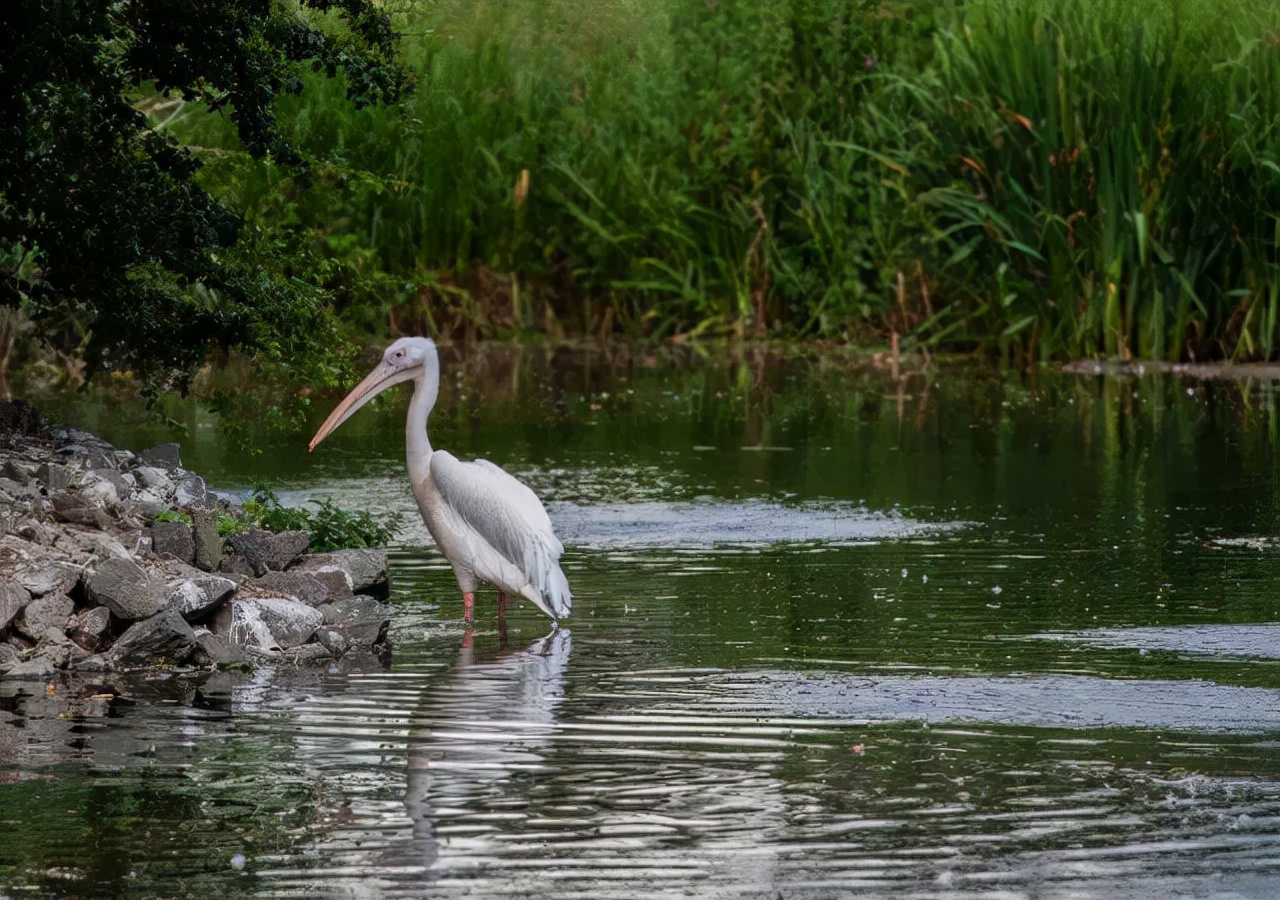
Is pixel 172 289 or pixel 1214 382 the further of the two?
pixel 1214 382

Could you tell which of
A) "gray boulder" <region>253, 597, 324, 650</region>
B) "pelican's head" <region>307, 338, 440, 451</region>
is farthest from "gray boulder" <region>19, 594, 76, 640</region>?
"pelican's head" <region>307, 338, 440, 451</region>

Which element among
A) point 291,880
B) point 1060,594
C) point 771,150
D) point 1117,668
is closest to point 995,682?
point 1117,668

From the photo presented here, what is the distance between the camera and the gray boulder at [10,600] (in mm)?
10773

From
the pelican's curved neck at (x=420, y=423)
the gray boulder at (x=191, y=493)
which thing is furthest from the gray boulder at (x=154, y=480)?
the pelican's curved neck at (x=420, y=423)

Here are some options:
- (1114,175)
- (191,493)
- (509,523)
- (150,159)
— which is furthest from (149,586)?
(1114,175)

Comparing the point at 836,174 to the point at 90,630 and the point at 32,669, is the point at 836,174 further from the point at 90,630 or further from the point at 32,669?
the point at 32,669

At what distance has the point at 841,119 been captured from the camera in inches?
1194

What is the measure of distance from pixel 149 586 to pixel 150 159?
2.97 metres

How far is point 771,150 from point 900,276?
312 cm

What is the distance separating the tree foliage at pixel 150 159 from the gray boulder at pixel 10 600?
2.18m

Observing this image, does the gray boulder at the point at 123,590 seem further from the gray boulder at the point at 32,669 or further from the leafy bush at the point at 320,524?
the leafy bush at the point at 320,524

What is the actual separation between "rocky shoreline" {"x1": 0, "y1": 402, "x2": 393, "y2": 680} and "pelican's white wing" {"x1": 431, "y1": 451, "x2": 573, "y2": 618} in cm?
54

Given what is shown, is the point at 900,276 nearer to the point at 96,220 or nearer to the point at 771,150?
the point at 771,150

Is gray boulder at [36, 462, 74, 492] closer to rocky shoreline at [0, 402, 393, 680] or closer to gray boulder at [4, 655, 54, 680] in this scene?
rocky shoreline at [0, 402, 393, 680]
